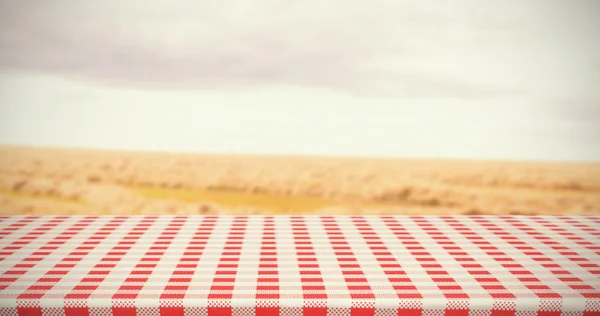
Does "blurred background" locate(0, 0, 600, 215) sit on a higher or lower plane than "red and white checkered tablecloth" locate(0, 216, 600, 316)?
higher

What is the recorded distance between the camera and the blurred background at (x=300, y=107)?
9.29 feet

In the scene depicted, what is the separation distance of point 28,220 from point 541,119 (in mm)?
2836

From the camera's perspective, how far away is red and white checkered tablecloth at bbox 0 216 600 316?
134 cm

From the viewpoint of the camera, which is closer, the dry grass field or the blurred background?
the blurred background

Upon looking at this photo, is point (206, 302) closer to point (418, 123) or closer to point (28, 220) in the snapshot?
point (28, 220)

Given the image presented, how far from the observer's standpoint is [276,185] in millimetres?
2973

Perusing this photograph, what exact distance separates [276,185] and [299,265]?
4.54ft

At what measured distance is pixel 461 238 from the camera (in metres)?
1.95

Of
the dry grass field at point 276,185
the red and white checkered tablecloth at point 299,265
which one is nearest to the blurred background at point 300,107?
the dry grass field at point 276,185

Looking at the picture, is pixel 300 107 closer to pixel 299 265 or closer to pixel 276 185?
pixel 276 185

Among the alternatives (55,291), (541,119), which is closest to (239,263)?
(55,291)

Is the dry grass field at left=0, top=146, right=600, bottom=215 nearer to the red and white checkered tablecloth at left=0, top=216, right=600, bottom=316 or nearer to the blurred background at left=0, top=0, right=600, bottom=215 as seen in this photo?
the blurred background at left=0, top=0, right=600, bottom=215

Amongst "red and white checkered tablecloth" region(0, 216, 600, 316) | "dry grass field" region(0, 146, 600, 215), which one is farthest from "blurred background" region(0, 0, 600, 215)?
"red and white checkered tablecloth" region(0, 216, 600, 316)

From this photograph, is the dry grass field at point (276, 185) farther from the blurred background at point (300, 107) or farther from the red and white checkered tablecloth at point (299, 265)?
the red and white checkered tablecloth at point (299, 265)
